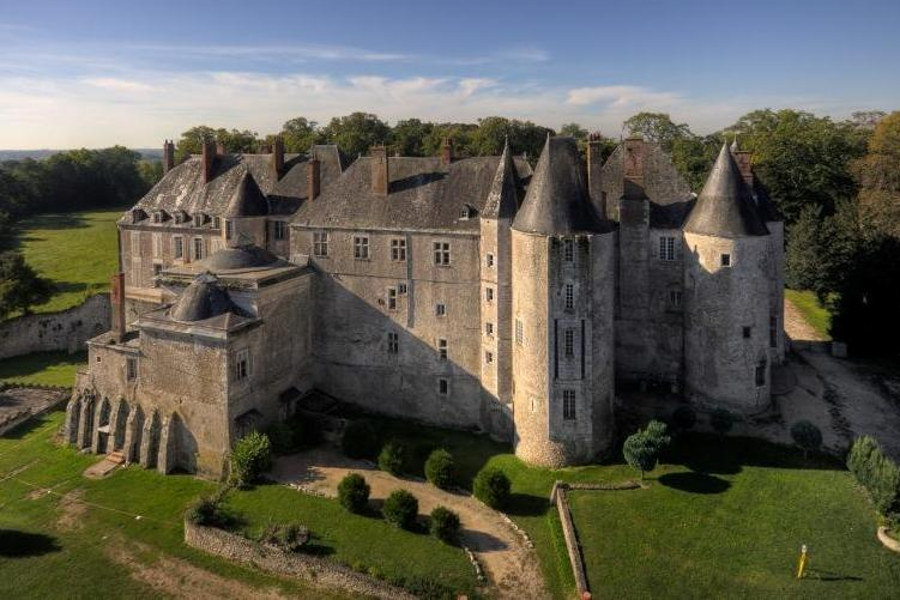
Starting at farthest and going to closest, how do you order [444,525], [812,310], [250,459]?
[812,310] < [250,459] < [444,525]

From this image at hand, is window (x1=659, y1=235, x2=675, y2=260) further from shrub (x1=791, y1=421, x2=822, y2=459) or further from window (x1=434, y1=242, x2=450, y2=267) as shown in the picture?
window (x1=434, y1=242, x2=450, y2=267)

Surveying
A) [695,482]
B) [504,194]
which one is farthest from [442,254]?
[695,482]

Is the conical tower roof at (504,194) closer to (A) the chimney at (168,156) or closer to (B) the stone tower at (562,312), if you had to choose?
(B) the stone tower at (562,312)

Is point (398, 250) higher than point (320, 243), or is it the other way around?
point (320, 243)

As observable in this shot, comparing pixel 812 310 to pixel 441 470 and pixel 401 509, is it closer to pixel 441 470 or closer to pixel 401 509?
pixel 441 470

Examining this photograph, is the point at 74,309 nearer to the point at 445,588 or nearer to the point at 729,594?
the point at 445,588

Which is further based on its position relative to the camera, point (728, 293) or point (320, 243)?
point (320, 243)

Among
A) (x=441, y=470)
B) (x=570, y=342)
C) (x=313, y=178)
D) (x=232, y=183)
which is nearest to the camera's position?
(x=441, y=470)

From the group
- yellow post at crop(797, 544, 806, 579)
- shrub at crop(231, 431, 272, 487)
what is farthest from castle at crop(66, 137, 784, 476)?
yellow post at crop(797, 544, 806, 579)
